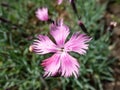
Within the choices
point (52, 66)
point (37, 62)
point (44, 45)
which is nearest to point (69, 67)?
point (52, 66)

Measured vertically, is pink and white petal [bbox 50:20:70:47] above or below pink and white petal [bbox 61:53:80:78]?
above

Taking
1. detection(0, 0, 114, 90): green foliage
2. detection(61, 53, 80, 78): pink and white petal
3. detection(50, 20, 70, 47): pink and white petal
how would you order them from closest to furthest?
detection(61, 53, 80, 78): pink and white petal
detection(50, 20, 70, 47): pink and white petal
detection(0, 0, 114, 90): green foliage

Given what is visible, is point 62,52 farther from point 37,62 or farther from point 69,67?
point 37,62

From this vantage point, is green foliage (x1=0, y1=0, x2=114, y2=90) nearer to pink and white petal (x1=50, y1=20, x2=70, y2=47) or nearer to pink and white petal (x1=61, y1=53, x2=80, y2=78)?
pink and white petal (x1=50, y1=20, x2=70, y2=47)

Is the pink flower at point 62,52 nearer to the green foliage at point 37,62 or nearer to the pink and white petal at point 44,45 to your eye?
the pink and white petal at point 44,45

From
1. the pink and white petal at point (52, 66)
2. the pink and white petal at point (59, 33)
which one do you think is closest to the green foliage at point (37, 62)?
the pink and white petal at point (59, 33)

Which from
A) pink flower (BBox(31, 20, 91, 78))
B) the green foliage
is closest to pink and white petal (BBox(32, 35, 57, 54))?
pink flower (BBox(31, 20, 91, 78))

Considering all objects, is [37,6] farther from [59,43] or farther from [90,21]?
[59,43]

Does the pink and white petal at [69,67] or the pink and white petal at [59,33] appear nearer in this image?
the pink and white petal at [69,67]
